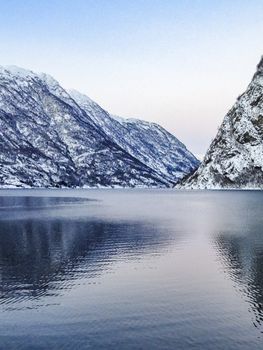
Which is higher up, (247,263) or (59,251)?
(59,251)

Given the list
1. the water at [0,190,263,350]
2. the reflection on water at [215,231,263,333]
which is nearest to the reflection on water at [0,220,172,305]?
the water at [0,190,263,350]

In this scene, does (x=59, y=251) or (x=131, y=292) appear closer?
(x=131, y=292)

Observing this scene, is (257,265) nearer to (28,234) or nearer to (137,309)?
(137,309)

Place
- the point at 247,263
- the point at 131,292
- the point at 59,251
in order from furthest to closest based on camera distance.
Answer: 1. the point at 59,251
2. the point at 247,263
3. the point at 131,292

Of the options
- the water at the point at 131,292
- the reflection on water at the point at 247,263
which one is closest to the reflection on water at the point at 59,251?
the water at the point at 131,292

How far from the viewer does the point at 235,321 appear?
82.6 feet

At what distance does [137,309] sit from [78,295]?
548cm

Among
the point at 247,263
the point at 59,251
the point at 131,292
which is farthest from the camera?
the point at 59,251

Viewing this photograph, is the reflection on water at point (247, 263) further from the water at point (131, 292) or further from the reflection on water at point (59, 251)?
the reflection on water at point (59, 251)

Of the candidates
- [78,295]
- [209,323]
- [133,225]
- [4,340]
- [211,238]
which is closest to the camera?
[4,340]

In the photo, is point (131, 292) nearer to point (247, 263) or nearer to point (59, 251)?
point (247, 263)

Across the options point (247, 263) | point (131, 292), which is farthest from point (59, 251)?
point (247, 263)

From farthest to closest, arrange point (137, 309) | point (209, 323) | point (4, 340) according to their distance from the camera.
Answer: point (137, 309)
point (209, 323)
point (4, 340)

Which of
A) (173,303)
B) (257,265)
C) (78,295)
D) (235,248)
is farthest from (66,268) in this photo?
(235,248)
